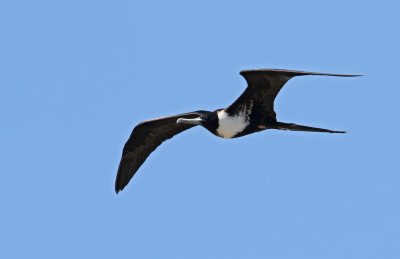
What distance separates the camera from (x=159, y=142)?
1150 centimetres

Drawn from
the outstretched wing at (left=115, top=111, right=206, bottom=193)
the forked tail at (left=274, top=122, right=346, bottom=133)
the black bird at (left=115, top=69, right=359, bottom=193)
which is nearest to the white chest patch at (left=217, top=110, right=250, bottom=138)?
the black bird at (left=115, top=69, right=359, bottom=193)

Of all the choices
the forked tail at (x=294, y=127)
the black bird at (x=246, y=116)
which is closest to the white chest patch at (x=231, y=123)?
the black bird at (x=246, y=116)

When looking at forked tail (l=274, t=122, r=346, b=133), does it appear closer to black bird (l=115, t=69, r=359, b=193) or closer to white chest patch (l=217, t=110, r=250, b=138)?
black bird (l=115, t=69, r=359, b=193)

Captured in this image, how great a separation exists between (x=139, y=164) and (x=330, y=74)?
396 cm

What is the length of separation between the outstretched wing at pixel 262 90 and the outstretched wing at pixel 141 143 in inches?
59.2

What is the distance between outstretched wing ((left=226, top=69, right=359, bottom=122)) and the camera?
362 inches

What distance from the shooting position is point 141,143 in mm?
11445

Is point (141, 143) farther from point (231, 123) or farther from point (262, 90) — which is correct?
point (262, 90)

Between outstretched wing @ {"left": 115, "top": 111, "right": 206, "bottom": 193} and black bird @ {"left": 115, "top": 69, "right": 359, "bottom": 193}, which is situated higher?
black bird @ {"left": 115, "top": 69, "right": 359, "bottom": 193}

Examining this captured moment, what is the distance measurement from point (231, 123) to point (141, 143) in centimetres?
180

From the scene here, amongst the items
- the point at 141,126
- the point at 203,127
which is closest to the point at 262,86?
the point at 203,127

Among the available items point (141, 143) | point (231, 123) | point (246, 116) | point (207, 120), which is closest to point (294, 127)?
point (246, 116)

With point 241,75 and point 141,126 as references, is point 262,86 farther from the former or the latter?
point 141,126

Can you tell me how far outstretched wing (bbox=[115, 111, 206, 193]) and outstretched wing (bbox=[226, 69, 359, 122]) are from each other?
1.50 m
